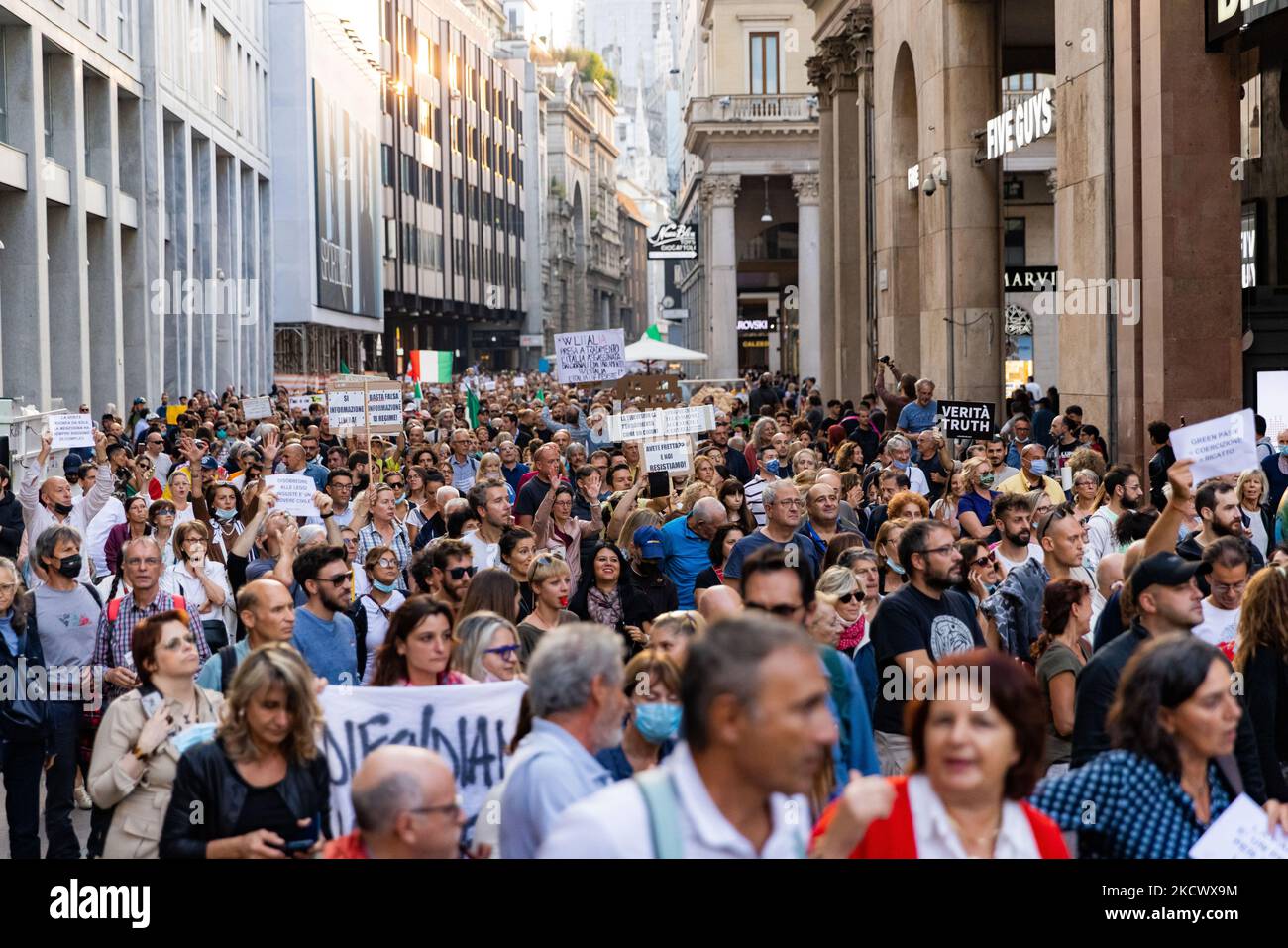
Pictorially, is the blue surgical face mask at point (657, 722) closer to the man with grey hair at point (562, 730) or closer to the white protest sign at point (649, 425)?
the man with grey hair at point (562, 730)

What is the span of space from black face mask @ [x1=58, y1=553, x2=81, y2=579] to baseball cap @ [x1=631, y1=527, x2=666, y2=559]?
3.34 m

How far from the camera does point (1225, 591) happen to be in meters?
8.16

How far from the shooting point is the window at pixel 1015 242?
5228 cm

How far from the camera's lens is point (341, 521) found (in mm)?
14352

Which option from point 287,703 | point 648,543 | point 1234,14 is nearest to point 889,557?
point 648,543

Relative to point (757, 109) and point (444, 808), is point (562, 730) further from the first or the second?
point (757, 109)

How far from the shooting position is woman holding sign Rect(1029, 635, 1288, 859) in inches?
202

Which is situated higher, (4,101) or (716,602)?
(4,101)

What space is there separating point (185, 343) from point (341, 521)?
126 ft

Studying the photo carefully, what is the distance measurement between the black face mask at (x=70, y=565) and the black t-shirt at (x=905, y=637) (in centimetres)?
450

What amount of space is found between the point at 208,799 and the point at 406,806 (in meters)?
1.39

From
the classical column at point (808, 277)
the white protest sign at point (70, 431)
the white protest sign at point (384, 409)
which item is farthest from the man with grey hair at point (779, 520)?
the classical column at point (808, 277)

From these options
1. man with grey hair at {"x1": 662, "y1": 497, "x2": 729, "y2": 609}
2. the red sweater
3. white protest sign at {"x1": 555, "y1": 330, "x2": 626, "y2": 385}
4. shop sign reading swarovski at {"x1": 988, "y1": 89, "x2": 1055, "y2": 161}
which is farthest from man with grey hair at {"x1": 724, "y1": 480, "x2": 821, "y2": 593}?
white protest sign at {"x1": 555, "y1": 330, "x2": 626, "y2": 385}

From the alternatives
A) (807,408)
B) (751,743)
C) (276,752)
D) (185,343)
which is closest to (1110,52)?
(807,408)
